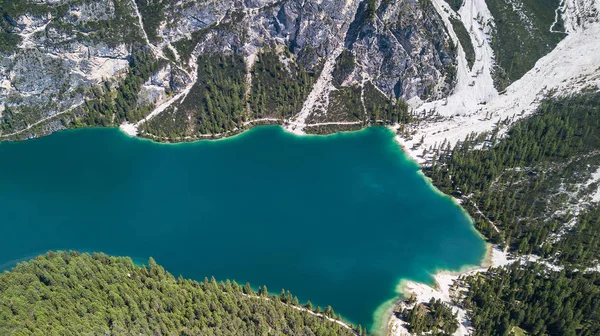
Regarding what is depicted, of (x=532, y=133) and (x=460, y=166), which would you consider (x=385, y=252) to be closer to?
(x=460, y=166)

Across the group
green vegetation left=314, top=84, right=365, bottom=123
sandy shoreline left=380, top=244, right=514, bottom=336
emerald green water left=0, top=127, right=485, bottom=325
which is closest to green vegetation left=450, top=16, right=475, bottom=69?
green vegetation left=314, top=84, right=365, bottom=123

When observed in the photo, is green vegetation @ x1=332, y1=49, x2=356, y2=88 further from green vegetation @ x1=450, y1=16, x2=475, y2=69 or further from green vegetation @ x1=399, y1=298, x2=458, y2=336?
green vegetation @ x1=399, y1=298, x2=458, y2=336

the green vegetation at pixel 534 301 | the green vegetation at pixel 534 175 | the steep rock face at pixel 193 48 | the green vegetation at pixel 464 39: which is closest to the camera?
the green vegetation at pixel 534 301

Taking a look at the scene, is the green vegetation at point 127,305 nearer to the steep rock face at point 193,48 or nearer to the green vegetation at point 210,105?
the green vegetation at point 210,105

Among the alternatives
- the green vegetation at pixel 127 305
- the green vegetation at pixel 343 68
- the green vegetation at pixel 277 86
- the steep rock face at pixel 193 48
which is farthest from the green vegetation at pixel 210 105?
the green vegetation at pixel 127 305

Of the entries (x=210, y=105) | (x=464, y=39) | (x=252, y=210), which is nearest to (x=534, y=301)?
(x=252, y=210)
